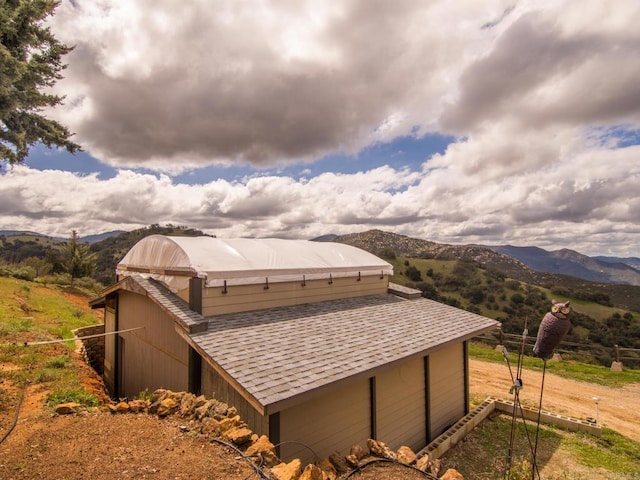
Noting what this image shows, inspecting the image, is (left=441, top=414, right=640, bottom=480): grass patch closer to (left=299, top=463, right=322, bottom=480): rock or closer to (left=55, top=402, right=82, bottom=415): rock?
(left=299, top=463, right=322, bottom=480): rock

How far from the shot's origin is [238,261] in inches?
342

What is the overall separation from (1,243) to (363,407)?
193717mm

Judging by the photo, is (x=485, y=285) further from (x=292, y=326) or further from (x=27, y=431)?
(x=27, y=431)

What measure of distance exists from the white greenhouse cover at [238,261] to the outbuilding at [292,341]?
0.04 meters

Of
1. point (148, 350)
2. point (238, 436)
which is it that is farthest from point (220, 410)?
point (148, 350)

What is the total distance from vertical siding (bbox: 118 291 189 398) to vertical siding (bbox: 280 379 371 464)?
2.86 meters

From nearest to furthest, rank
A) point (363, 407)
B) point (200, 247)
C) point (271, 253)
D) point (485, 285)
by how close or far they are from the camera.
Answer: point (363, 407)
point (200, 247)
point (271, 253)
point (485, 285)

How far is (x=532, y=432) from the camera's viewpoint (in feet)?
30.9

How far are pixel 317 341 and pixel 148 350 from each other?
17.6 ft

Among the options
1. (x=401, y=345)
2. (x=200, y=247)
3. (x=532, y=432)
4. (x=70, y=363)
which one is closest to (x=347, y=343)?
(x=401, y=345)

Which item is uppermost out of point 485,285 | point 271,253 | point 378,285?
point 271,253

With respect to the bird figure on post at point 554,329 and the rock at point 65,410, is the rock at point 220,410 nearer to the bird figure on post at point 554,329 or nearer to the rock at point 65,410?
the rock at point 65,410

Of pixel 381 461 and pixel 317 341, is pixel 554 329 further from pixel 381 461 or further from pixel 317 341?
pixel 317 341

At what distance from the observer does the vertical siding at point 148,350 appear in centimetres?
781
